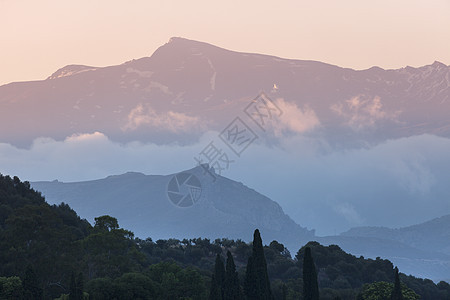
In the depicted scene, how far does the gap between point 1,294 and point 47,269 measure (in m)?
14.6

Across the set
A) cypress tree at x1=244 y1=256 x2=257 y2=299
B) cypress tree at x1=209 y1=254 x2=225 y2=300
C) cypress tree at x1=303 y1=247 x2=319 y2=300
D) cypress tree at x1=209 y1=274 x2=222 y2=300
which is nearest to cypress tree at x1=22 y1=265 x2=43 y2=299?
cypress tree at x1=209 y1=274 x2=222 y2=300

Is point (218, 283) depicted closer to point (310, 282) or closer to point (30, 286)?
point (310, 282)

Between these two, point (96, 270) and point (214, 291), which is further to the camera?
point (96, 270)

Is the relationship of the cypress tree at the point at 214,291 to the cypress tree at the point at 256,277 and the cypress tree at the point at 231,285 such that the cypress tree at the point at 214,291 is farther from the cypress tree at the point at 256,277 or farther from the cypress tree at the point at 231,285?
the cypress tree at the point at 256,277

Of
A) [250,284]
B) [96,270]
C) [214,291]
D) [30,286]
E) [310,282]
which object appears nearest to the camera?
[30,286]

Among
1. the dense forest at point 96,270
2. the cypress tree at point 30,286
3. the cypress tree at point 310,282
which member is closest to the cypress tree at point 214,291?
the dense forest at point 96,270

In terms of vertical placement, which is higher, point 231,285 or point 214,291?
point 231,285

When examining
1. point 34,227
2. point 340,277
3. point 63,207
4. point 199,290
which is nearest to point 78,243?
point 34,227

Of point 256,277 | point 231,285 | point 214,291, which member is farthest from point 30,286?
point 256,277

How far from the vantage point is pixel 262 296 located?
112938 mm

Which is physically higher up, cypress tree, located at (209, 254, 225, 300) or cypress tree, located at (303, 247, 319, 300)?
cypress tree, located at (303, 247, 319, 300)

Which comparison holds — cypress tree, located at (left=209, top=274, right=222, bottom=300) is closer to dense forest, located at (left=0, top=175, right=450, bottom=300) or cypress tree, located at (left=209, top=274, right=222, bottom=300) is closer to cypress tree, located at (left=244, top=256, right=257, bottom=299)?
dense forest, located at (left=0, top=175, right=450, bottom=300)

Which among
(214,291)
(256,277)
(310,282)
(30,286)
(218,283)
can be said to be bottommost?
(30,286)

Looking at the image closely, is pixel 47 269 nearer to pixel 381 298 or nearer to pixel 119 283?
pixel 119 283
